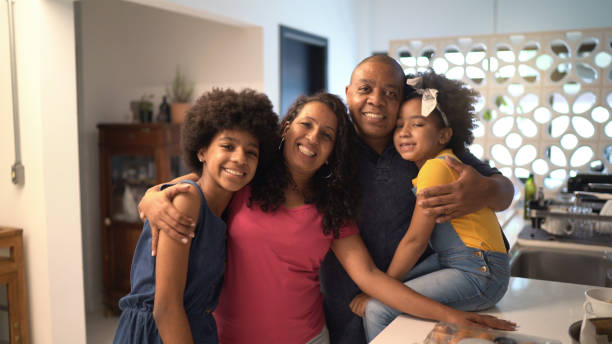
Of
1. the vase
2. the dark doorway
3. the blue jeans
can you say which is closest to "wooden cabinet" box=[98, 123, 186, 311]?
the vase

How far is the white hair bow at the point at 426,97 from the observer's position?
163 cm

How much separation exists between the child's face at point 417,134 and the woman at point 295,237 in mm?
182

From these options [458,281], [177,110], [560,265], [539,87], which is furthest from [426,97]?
[177,110]

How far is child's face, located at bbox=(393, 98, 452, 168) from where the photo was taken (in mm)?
1666

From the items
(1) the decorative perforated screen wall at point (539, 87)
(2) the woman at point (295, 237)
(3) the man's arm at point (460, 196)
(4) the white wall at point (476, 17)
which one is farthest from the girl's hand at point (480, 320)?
(4) the white wall at point (476, 17)

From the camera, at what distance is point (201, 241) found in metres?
1.46

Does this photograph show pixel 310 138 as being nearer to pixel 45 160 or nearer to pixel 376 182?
pixel 376 182

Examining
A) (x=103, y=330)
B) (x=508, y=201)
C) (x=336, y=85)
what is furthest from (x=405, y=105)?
(x=336, y=85)

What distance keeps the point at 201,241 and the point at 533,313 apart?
995 mm

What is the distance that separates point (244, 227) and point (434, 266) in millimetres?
632

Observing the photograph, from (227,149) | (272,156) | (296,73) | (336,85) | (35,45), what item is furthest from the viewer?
(336,85)

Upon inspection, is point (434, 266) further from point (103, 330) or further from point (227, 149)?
point (103, 330)

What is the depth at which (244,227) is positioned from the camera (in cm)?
155

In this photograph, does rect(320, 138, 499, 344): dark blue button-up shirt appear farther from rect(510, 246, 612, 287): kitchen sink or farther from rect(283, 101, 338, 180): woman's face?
rect(510, 246, 612, 287): kitchen sink
